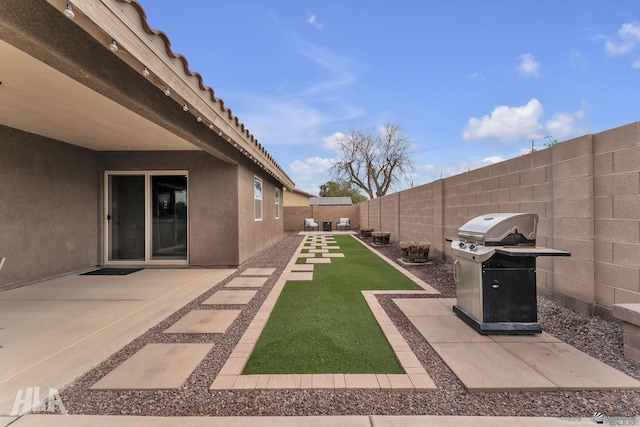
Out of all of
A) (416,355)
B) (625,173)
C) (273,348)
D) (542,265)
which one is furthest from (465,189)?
(273,348)

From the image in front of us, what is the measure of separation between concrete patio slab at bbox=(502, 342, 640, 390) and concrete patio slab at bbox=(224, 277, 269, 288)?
376 cm

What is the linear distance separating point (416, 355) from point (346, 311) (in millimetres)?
1252

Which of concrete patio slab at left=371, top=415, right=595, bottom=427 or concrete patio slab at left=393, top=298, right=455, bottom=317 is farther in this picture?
concrete patio slab at left=393, top=298, right=455, bottom=317

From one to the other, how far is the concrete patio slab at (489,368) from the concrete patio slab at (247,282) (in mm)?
3264

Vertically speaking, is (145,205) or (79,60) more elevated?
(79,60)

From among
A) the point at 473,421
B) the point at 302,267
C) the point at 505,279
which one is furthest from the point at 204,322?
the point at 302,267

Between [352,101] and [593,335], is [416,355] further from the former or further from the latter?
[352,101]

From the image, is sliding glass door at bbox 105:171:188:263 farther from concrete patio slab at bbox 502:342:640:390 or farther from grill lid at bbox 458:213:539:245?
concrete patio slab at bbox 502:342:640:390

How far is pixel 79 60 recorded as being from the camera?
102 inches

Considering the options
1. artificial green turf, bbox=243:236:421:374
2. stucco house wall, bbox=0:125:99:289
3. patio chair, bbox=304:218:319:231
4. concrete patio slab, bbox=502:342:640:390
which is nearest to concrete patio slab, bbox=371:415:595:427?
concrete patio slab, bbox=502:342:640:390

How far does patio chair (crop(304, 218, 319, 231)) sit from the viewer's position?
1955 centimetres

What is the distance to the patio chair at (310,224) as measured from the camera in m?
19.5

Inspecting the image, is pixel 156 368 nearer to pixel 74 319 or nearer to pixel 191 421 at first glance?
pixel 191 421

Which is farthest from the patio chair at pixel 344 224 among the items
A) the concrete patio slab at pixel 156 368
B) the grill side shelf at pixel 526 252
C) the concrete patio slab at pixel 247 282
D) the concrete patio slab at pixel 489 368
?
the concrete patio slab at pixel 156 368
